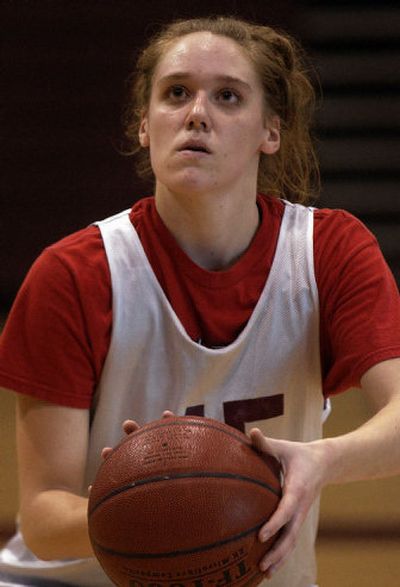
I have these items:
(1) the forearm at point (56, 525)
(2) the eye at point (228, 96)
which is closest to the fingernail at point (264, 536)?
(1) the forearm at point (56, 525)

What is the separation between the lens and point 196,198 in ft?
7.02

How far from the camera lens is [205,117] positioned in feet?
6.94

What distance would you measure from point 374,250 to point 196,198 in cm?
38

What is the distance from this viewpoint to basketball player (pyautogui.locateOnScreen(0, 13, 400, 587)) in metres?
2.05

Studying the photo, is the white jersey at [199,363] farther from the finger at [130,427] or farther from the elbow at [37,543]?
the finger at [130,427]

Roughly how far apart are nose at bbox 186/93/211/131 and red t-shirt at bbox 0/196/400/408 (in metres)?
0.22

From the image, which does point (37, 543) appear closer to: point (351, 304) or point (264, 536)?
point (264, 536)

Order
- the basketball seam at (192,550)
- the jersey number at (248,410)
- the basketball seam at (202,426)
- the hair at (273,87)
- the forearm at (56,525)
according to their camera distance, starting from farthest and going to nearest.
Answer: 1. the hair at (273,87)
2. the jersey number at (248,410)
3. the forearm at (56,525)
4. the basketball seam at (202,426)
5. the basketball seam at (192,550)

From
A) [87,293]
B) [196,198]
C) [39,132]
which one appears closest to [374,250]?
[196,198]

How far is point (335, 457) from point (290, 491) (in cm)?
16

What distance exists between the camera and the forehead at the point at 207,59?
7.13 feet

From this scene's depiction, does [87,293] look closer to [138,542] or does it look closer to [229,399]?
[229,399]

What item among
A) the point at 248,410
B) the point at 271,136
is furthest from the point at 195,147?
the point at 248,410

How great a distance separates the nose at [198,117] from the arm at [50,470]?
564 mm
